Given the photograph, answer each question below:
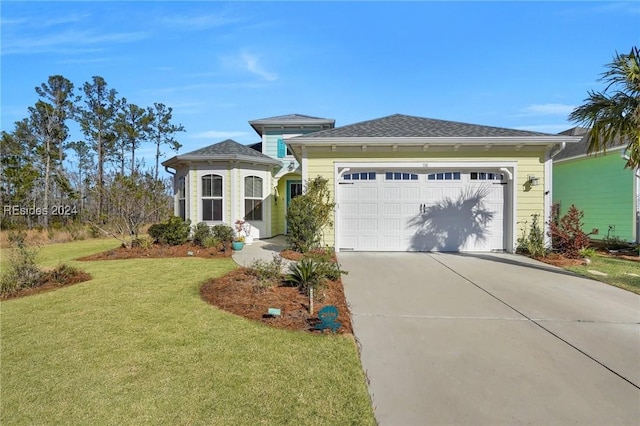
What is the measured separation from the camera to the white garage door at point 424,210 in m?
9.45

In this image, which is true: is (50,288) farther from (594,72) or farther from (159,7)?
(594,72)

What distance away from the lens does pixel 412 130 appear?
380 inches

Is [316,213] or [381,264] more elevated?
[316,213]

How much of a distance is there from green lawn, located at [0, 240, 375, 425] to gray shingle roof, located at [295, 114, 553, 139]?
644 cm

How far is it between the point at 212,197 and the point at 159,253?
9.97 ft

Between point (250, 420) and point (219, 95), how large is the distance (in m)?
11.7

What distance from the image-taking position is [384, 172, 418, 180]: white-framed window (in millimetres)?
9484

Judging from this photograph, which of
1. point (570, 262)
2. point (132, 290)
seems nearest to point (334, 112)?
point (570, 262)

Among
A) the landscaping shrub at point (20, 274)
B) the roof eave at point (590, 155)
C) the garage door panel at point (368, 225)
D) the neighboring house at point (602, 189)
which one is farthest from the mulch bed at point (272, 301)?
the roof eave at point (590, 155)

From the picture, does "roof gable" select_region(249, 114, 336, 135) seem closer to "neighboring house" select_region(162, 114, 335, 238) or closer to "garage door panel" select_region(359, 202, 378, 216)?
"neighboring house" select_region(162, 114, 335, 238)

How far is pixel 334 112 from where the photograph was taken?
1722 centimetres

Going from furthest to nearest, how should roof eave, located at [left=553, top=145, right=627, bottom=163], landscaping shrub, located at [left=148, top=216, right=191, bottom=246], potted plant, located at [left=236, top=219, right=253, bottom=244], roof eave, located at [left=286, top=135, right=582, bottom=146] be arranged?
potted plant, located at [left=236, top=219, right=253, bottom=244], roof eave, located at [left=553, top=145, right=627, bottom=163], landscaping shrub, located at [left=148, top=216, right=191, bottom=246], roof eave, located at [left=286, top=135, right=582, bottom=146]

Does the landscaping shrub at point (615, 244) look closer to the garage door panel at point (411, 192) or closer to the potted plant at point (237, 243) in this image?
the garage door panel at point (411, 192)

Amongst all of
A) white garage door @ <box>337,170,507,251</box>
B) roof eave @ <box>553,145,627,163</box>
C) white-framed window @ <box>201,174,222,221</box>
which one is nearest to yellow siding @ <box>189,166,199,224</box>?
white-framed window @ <box>201,174,222,221</box>
